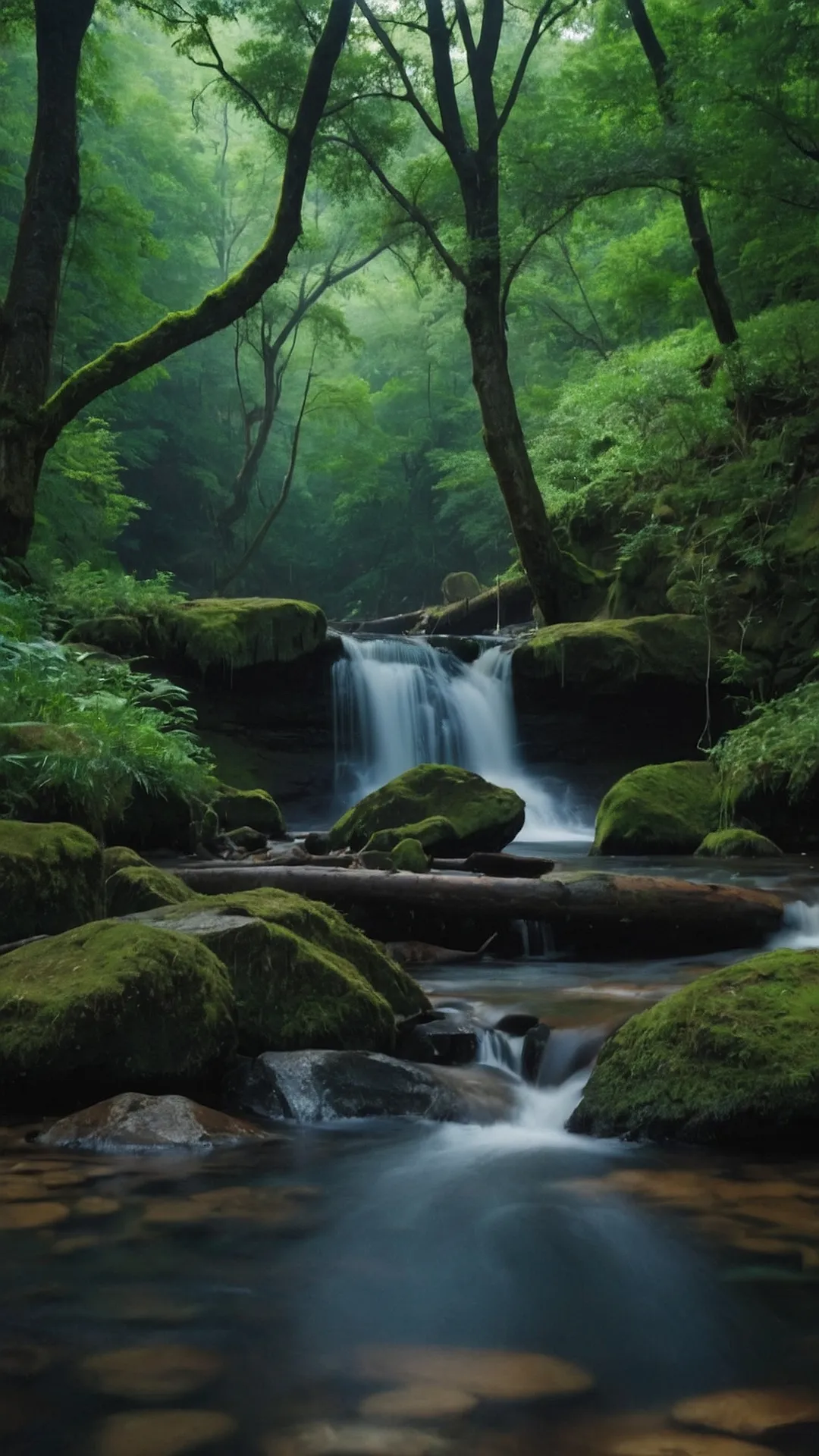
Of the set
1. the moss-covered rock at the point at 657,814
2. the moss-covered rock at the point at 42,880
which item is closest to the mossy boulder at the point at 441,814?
the moss-covered rock at the point at 657,814

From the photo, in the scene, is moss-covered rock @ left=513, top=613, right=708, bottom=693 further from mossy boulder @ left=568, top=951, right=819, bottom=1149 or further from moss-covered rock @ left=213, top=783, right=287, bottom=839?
mossy boulder @ left=568, top=951, right=819, bottom=1149

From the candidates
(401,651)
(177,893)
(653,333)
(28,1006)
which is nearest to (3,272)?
(401,651)

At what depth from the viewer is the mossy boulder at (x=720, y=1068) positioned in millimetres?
3129

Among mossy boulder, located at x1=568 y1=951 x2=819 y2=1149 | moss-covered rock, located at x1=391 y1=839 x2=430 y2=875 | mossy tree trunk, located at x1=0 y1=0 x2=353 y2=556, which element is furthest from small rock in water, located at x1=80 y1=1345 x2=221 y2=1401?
mossy tree trunk, located at x1=0 y1=0 x2=353 y2=556

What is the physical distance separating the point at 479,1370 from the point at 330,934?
8.69ft

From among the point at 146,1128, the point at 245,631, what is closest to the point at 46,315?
the point at 245,631

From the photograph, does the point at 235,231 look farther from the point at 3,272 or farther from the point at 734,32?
the point at 734,32

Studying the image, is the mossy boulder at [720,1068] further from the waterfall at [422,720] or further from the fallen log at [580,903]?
the waterfall at [422,720]

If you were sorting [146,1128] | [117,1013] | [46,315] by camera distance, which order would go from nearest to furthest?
[146,1128] < [117,1013] < [46,315]

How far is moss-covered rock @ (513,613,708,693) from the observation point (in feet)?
42.7

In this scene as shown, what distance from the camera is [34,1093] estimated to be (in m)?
3.38

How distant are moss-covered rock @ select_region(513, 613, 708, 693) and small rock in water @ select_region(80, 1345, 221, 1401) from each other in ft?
38.0

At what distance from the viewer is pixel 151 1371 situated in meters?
1.88

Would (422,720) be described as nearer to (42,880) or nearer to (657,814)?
(657,814)
